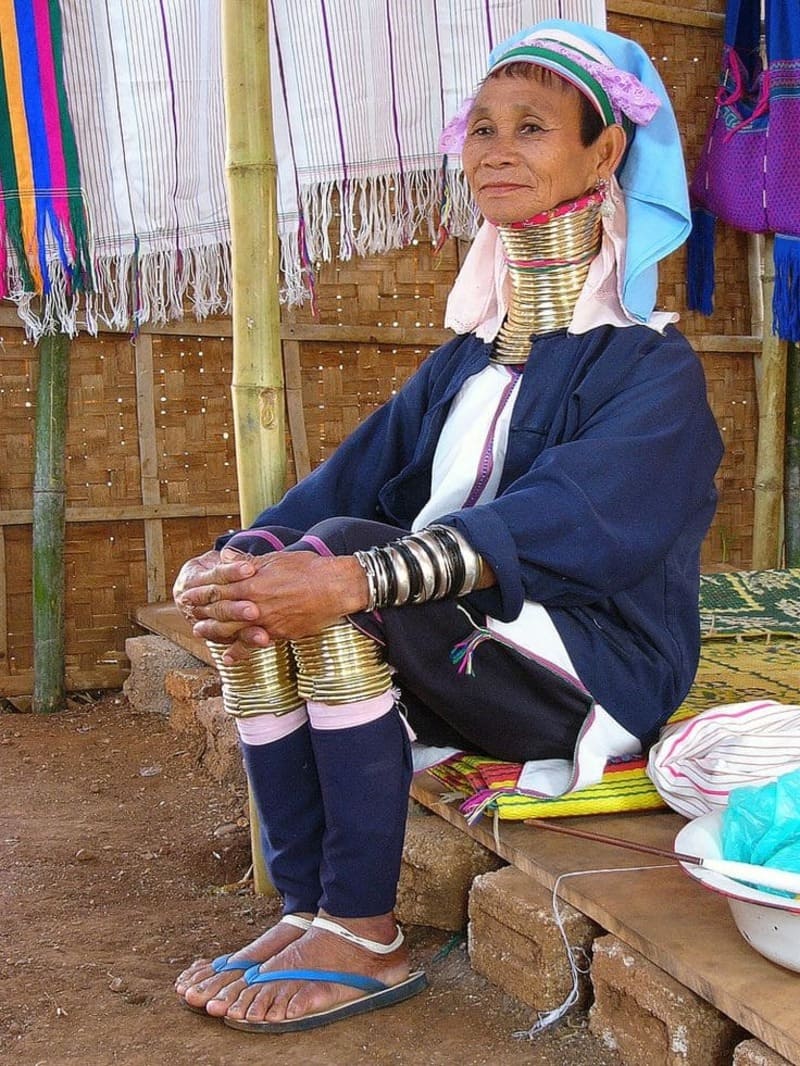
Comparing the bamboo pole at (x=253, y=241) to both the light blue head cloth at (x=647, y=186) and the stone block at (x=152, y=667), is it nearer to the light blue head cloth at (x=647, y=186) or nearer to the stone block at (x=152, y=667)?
Result: the light blue head cloth at (x=647, y=186)

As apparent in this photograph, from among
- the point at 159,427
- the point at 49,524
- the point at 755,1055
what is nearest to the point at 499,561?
the point at 755,1055

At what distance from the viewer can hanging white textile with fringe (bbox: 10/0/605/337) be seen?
334cm

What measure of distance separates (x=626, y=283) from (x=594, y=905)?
1.04 m

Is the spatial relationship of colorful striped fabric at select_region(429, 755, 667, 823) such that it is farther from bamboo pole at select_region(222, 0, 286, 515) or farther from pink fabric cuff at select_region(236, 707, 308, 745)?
bamboo pole at select_region(222, 0, 286, 515)

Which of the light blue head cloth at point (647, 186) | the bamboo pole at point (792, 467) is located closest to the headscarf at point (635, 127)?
the light blue head cloth at point (647, 186)

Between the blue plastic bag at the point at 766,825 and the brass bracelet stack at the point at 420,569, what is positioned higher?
the brass bracelet stack at the point at 420,569

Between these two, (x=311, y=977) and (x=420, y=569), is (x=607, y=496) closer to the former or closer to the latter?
(x=420, y=569)

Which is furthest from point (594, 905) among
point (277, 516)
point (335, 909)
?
point (277, 516)

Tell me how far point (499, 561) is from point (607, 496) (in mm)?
215

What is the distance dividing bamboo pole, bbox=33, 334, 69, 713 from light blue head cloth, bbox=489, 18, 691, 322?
2320 mm

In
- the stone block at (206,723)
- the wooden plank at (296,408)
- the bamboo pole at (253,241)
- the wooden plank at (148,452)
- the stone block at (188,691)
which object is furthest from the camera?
the wooden plank at (296,408)

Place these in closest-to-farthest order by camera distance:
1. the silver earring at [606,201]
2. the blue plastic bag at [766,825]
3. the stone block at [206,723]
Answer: the blue plastic bag at [766,825], the silver earring at [606,201], the stone block at [206,723]

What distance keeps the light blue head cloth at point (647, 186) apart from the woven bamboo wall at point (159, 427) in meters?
2.39

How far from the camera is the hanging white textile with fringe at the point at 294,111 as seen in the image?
11.0 feet
